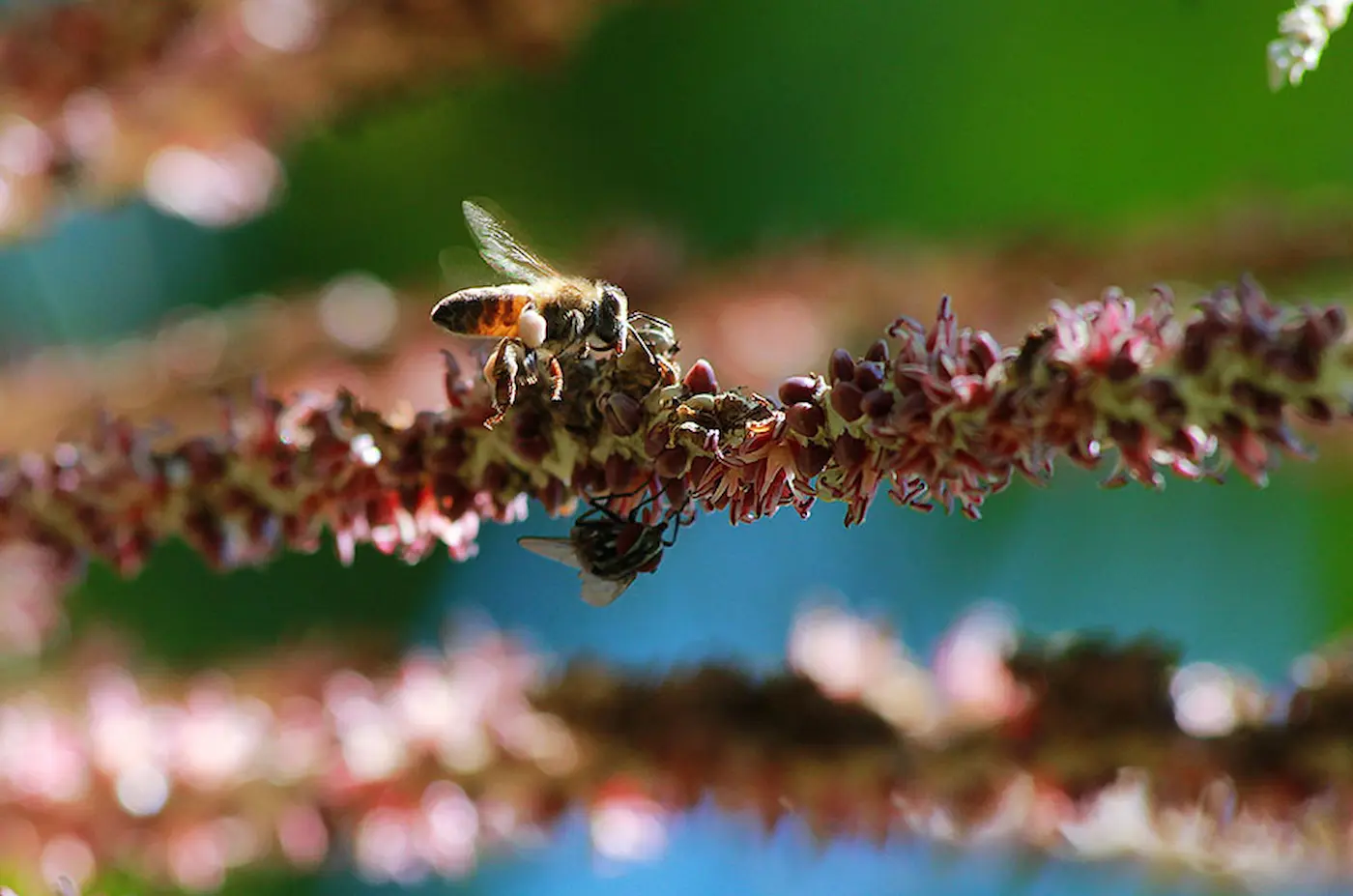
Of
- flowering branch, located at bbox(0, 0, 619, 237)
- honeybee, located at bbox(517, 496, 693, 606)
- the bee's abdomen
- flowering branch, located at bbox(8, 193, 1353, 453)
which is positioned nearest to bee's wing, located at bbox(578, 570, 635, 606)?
Result: honeybee, located at bbox(517, 496, 693, 606)

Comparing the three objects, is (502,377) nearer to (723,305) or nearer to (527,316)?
(527,316)

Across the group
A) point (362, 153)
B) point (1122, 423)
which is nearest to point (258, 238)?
point (362, 153)

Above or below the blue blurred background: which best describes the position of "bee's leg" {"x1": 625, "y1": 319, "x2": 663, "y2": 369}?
below

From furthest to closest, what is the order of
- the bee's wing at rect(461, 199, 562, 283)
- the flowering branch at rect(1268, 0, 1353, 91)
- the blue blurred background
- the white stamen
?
the blue blurred background, the bee's wing at rect(461, 199, 562, 283), the white stamen, the flowering branch at rect(1268, 0, 1353, 91)

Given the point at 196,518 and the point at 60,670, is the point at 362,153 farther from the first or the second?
the point at 196,518

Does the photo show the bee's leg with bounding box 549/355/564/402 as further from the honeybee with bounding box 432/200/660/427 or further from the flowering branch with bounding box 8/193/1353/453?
the flowering branch with bounding box 8/193/1353/453

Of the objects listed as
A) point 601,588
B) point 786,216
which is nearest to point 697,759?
point 601,588
